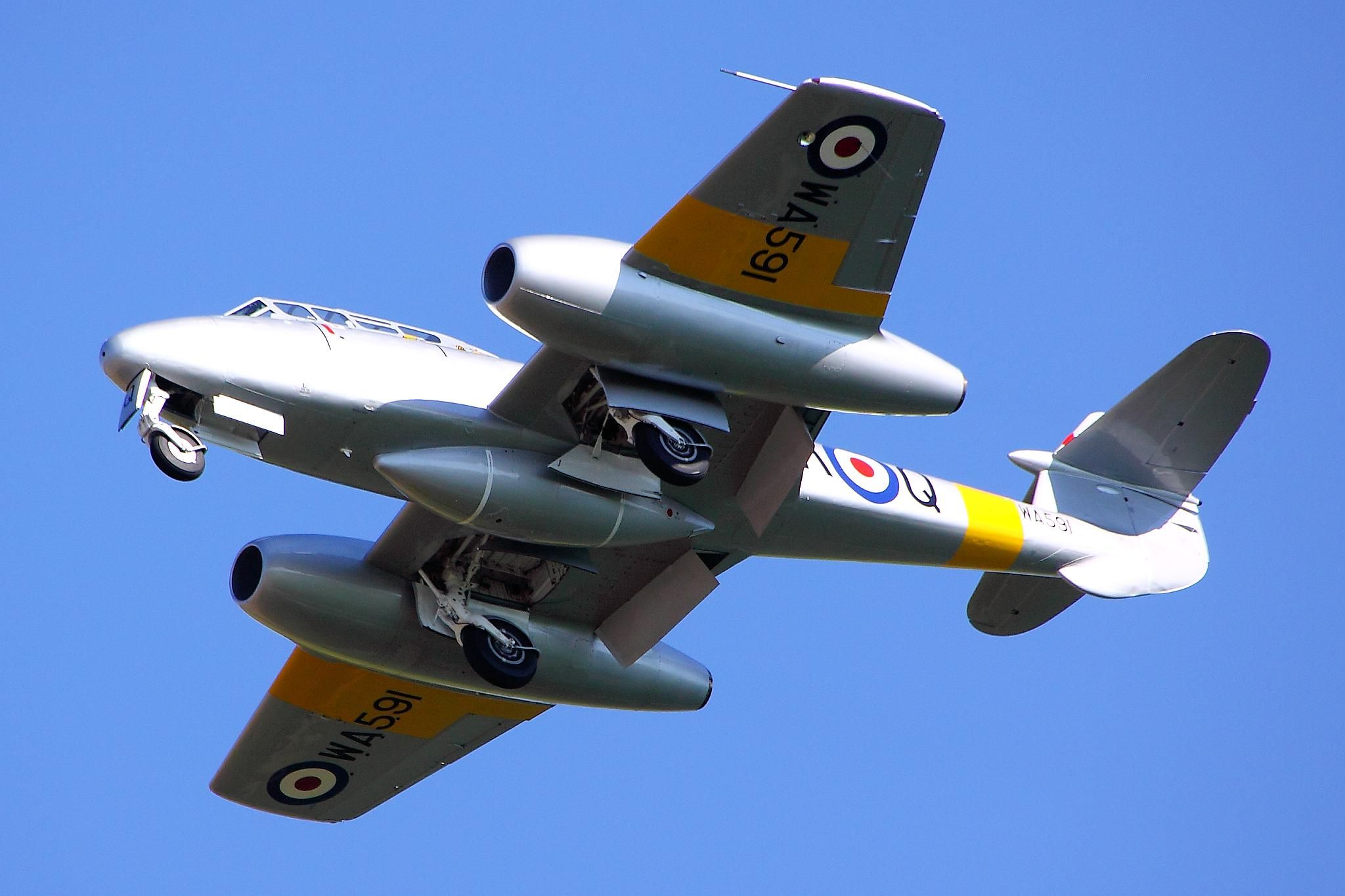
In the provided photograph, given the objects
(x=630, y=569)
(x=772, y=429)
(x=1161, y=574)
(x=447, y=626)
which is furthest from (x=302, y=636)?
(x=1161, y=574)

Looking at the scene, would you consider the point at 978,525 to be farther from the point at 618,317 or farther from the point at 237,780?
the point at 237,780

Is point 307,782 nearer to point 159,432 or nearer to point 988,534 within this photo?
point 159,432

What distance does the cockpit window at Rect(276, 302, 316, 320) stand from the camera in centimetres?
1639

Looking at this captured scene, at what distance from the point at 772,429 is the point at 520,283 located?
12.0 ft

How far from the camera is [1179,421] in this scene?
20.7 metres

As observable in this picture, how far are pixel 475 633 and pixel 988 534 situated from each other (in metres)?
6.03

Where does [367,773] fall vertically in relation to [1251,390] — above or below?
below

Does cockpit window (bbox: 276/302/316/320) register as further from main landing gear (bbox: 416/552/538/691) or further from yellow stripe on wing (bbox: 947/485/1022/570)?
yellow stripe on wing (bbox: 947/485/1022/570)

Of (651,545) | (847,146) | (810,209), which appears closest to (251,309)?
(651,545)

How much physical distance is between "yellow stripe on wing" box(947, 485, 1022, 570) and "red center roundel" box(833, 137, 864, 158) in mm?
5723

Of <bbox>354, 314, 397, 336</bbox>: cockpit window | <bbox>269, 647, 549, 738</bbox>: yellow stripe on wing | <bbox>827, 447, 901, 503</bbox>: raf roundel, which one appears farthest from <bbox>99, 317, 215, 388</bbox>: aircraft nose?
<bbox>827, 447, 901, 503</bbox>: raf roundel

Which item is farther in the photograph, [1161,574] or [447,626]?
[1161,574]

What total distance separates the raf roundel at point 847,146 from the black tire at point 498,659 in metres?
6.41

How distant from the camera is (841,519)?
18516 millimetres
